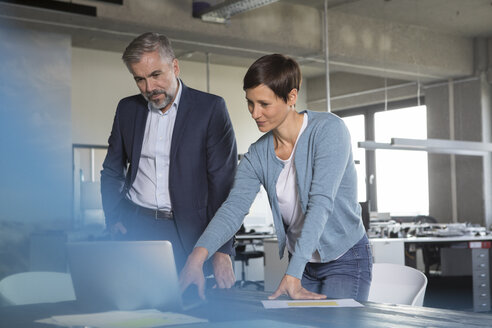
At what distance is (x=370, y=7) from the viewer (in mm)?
8445

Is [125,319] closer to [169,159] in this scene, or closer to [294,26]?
[169,159]

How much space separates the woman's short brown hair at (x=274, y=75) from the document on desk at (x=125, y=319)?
0.67 metres

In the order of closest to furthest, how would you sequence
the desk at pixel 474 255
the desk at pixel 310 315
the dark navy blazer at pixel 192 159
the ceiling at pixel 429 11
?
the desk at pixel 310 315, the dark navy blazer at pixel 192 159, the desk at pixel 474 255, the ceiling at pixel 429 11

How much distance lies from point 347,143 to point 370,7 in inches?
274

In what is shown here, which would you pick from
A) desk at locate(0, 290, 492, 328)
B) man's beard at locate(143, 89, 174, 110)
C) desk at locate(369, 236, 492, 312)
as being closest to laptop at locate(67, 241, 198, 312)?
desk at locate(0, 290, 492, 328)

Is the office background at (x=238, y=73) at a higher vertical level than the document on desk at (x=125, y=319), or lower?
higher

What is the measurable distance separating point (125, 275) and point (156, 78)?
86 centimetres

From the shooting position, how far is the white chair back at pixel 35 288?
7.59 ft

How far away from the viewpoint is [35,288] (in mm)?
2412

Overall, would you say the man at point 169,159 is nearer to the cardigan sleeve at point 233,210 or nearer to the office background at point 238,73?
the cardigan sleeve at point 233,210

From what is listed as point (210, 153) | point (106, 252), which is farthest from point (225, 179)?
→ point (106, 252)

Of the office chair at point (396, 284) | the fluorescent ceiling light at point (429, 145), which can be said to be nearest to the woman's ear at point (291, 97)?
the office chair at point (396, 284)

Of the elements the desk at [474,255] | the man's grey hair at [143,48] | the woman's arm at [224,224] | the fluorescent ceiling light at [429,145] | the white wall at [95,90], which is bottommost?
the desk at [474,255]

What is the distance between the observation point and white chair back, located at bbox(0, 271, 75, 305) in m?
2.31
